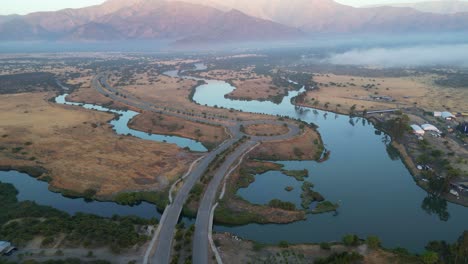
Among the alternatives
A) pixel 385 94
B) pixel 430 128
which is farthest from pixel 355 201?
pixel 385 94

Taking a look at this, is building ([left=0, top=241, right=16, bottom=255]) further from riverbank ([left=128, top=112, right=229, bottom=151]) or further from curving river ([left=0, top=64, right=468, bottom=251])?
riverbank ([left=128, top=112, right=229, bottom=151])

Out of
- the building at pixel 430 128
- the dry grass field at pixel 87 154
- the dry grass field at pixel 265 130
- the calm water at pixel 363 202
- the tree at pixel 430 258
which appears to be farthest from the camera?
the building at pixel 430 128

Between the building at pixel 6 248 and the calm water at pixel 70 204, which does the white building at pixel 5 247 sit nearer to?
the building at pixel 6 248

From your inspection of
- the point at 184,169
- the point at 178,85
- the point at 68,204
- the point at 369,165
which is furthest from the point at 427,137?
the point at 178,85

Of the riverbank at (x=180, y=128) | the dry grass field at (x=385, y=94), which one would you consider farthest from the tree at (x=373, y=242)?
the dry grass field at (x=385, y=94)

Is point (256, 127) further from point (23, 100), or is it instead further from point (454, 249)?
point (23, 100)
